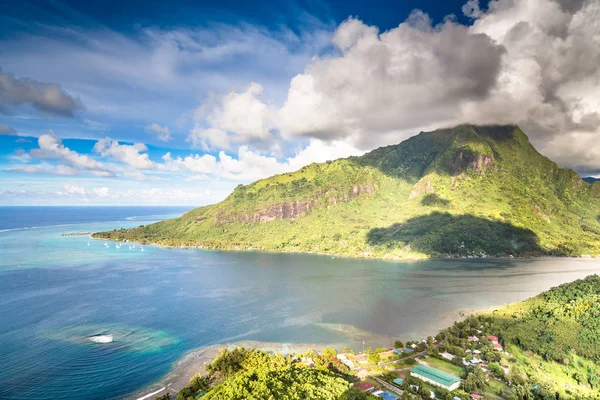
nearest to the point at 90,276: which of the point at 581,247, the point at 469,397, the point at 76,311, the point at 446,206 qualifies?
the point at 76,311

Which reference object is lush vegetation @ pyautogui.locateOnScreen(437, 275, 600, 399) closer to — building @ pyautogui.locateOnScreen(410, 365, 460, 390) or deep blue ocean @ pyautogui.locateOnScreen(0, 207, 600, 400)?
building @ pyautogui.locateOnScreen(410, 365, 460, 390)

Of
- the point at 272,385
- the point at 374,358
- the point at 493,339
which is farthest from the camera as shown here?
the point at 493,339

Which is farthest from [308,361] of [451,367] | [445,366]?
[451,367]

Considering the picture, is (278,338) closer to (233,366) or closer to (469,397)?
(233,366)

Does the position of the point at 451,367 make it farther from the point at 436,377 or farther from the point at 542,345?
the point at 542,345

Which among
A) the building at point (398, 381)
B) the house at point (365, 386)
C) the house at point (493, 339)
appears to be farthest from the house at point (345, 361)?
the house at point (493, 339)
